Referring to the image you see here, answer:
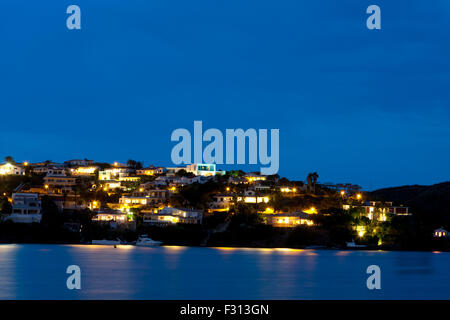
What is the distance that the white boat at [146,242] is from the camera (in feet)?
252

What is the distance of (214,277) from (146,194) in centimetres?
4960

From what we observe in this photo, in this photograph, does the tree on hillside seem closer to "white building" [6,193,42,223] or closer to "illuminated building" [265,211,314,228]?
"illuminated building" [265,211,314,228]

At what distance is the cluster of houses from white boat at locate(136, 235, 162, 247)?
8.08 feet

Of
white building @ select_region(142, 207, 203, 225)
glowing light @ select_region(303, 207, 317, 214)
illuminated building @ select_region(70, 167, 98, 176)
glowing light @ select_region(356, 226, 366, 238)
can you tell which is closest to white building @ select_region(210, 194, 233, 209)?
white building @ select_region(142, 207, 203, 225)

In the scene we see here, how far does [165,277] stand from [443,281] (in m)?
20.9

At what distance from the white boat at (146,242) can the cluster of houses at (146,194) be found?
2.46 meters

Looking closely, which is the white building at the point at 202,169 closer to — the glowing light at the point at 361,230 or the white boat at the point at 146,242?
the white boat at the point at 146,242

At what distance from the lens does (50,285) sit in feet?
122

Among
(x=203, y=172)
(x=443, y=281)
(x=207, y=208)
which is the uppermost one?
(x=203, y=172)

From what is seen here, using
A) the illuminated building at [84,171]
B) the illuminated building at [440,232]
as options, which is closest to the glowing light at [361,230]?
the illuminated building at [440,232]

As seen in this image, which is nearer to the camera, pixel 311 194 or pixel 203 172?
pixel 311 194

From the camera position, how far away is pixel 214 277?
4312cm
